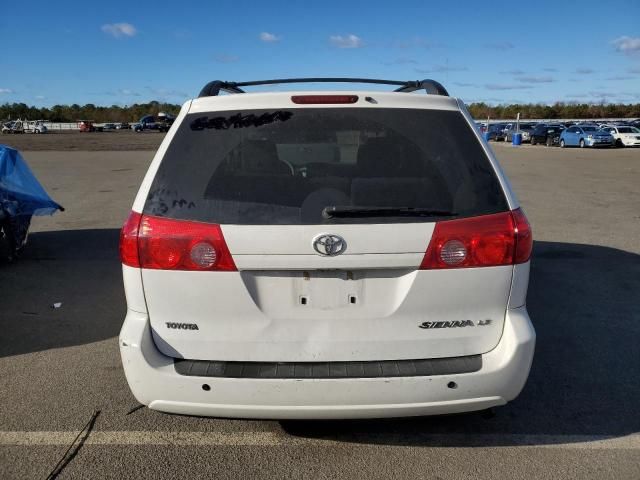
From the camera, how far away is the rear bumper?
2.72 meters

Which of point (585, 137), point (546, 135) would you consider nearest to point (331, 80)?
point (585, 137)

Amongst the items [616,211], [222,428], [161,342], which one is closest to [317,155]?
[161,342]

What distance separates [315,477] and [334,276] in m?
1.04

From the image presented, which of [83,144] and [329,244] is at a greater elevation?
[329,244]

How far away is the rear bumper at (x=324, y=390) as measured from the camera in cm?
272

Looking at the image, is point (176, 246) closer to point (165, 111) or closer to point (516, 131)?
point (516, 131)

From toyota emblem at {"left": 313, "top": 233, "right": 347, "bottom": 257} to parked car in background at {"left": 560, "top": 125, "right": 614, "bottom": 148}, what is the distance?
139ft

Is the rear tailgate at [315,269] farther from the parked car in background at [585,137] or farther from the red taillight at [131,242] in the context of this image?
the parked car in background at [585,137]

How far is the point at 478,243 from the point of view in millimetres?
2770

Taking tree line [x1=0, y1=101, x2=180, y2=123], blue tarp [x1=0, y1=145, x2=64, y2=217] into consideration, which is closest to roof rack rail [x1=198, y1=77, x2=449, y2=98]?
blue tarp [x1=0, y1=145, x2=64, y2=217]

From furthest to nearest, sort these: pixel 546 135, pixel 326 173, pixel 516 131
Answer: pixel 516 131, pixel 546 135, pixel 326 173

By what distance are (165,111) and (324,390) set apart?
150180 millimetres

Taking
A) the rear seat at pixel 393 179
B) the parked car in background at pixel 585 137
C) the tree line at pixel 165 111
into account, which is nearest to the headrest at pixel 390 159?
the rear seat at pixel 393 179

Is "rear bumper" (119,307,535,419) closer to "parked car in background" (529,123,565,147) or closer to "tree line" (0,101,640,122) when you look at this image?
"parked car in background" (529,123,565,147)
